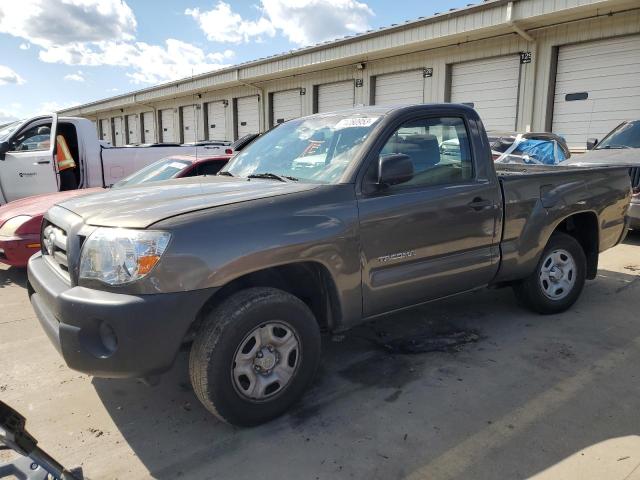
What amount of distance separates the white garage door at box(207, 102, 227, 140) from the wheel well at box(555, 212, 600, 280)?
21.9 meters

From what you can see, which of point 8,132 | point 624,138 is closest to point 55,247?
point 8,132

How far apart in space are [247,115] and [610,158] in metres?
17.9

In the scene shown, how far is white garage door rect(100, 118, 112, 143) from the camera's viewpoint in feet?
130

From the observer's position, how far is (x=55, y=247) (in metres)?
3.14

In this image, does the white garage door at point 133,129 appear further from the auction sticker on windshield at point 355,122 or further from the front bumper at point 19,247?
the auction sticker on windshield at point 355,122

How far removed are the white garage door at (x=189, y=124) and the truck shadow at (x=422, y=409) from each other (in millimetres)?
25587

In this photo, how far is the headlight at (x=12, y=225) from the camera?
17.8 feet

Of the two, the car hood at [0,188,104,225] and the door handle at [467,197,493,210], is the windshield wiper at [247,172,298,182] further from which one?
the car hood at [0,188,104,225]

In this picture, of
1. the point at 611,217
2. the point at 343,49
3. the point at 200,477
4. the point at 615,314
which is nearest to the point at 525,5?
the point at 343,49

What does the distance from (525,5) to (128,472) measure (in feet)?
42.2

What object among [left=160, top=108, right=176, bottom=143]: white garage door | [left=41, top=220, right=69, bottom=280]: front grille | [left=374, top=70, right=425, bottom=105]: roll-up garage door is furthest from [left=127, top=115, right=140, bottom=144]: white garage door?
[left=41, top=220, right=69, bottom=280]: front grille

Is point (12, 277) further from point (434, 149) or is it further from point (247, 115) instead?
point (247, 115)

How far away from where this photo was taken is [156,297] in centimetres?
248

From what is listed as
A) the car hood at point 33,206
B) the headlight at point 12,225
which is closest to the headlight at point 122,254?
the car hood at point 33,206
